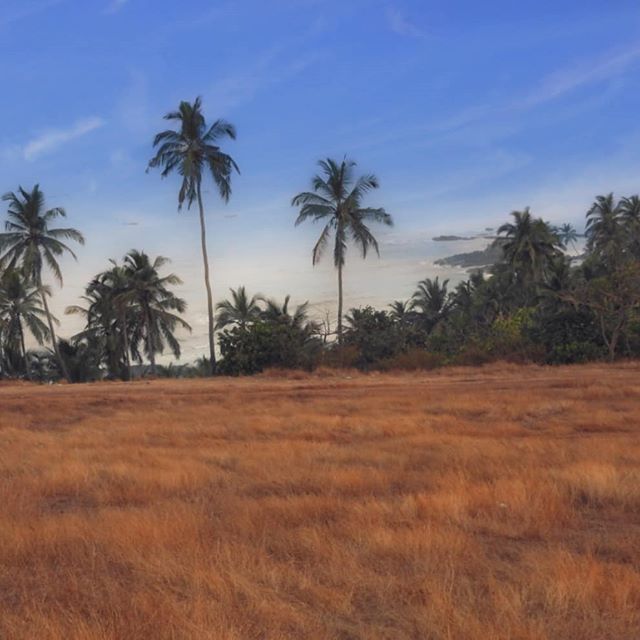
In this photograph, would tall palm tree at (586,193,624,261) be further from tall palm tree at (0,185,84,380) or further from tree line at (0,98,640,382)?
tall palm tree at (0,185,84,380)

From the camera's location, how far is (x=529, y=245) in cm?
4394

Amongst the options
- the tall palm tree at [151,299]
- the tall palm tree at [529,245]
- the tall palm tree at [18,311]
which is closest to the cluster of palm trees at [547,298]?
the tall palm tree at [529,245]

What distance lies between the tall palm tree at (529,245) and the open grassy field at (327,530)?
3316cm

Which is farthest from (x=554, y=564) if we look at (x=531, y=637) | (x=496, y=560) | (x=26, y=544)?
(x=26, y=544)

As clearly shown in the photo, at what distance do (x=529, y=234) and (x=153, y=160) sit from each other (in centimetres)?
2486

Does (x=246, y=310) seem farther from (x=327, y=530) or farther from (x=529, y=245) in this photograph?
(x=327, y=530)

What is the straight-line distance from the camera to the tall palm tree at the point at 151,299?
40.8m

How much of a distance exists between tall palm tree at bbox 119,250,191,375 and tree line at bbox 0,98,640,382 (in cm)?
8

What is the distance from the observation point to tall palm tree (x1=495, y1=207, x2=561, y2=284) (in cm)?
4397

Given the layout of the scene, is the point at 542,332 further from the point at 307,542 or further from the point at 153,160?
the point at 307,542

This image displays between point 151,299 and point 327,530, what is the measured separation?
3777 cm

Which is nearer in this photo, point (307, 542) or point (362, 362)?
point (307, 542)

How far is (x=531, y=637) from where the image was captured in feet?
11.8

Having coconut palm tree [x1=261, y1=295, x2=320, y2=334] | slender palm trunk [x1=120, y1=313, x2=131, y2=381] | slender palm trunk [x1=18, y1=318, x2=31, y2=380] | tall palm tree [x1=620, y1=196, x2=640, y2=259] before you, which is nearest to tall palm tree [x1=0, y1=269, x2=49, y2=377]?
slender palm trunk [x1=18, y1=318, x2=31, y2=380]
